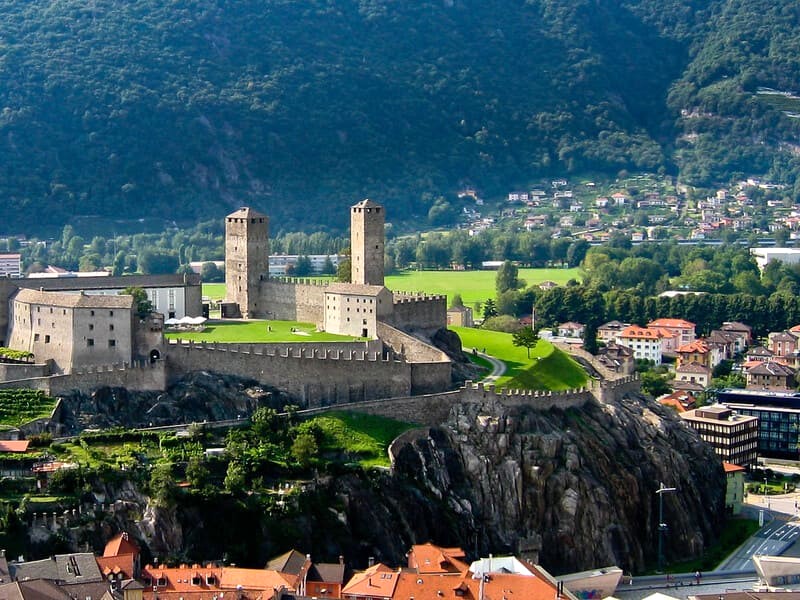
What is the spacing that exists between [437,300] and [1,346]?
27905 millimetres

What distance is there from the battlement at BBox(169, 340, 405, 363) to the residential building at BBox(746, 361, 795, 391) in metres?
58.4

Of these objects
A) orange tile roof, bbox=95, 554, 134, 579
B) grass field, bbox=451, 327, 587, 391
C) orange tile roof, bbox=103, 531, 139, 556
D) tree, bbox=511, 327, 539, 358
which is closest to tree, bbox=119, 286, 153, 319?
orange tile roof, bbox=103, 531, 139, 556

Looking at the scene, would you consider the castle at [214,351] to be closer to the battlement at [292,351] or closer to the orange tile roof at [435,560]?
the battlement at [292,351]

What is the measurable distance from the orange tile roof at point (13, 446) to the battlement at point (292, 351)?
43.3 feet

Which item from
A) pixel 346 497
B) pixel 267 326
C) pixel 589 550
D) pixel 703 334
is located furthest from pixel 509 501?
pixel 703 334

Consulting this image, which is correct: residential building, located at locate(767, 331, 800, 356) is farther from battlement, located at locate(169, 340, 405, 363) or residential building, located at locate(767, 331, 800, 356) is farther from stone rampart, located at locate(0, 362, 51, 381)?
stone rampart, located at locate(0, 362, 51, 381)

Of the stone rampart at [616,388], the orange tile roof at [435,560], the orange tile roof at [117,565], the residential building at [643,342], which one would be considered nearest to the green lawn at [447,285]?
the residential building at [643,342]

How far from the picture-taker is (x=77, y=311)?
92438mm

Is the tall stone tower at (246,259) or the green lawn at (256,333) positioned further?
the tall stone tower at (246,259)

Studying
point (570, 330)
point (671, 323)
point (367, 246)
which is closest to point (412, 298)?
point (367, 246)

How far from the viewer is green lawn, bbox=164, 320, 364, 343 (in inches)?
3871

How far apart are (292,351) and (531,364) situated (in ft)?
62.3

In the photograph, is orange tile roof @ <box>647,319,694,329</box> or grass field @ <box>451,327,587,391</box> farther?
orange tile roof @ <box>647,319,694,329</box>

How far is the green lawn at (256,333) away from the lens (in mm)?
98312
